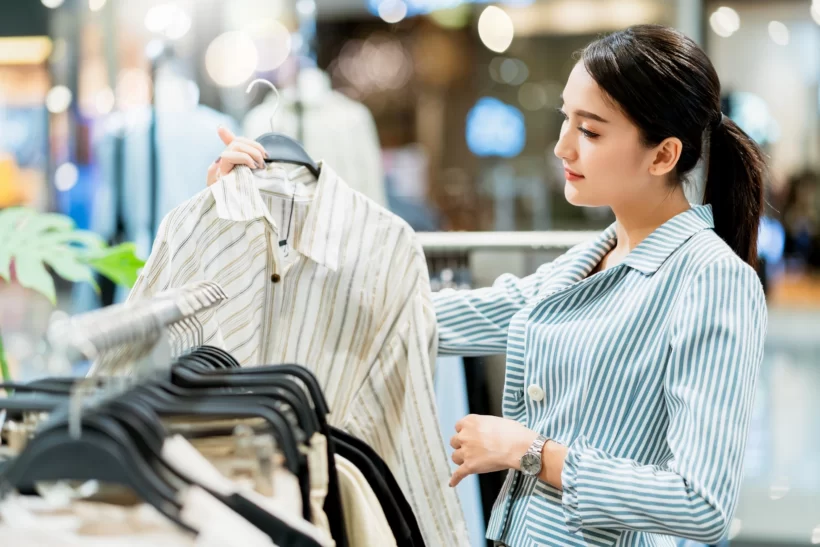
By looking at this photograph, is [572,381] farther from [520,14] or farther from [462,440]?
[520,14]

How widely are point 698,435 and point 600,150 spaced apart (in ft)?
1.41

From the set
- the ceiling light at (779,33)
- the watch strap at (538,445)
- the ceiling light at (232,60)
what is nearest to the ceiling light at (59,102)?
the ceiling light at (232,60)

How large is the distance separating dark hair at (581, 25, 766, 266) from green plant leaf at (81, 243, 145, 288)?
3.25 ft

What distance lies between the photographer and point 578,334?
129 cm

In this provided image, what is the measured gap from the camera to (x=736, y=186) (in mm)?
1349

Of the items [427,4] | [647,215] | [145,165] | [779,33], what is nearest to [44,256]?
[647,215]

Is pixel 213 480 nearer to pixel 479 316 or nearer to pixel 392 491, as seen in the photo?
pixel 392 491

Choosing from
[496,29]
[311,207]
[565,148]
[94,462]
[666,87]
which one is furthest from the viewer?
[496,29]

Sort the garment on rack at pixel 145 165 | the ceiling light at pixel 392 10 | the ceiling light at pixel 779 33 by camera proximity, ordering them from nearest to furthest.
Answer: the garment on rack at pixel 145 165 → the ceiling light at pixel 392 10 → the ceiling light at pixel 779 33

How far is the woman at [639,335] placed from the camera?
111cm

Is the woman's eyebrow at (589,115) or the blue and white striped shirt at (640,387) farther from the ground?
the woman's eyebrow at (589,115)

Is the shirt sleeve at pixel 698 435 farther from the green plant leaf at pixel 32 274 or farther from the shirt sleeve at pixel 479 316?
the green plant leaf at pixel 32 274

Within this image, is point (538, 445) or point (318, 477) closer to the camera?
point (318, 477)

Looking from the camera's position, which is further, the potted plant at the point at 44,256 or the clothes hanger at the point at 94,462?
the potted plant at the point at 44,256
